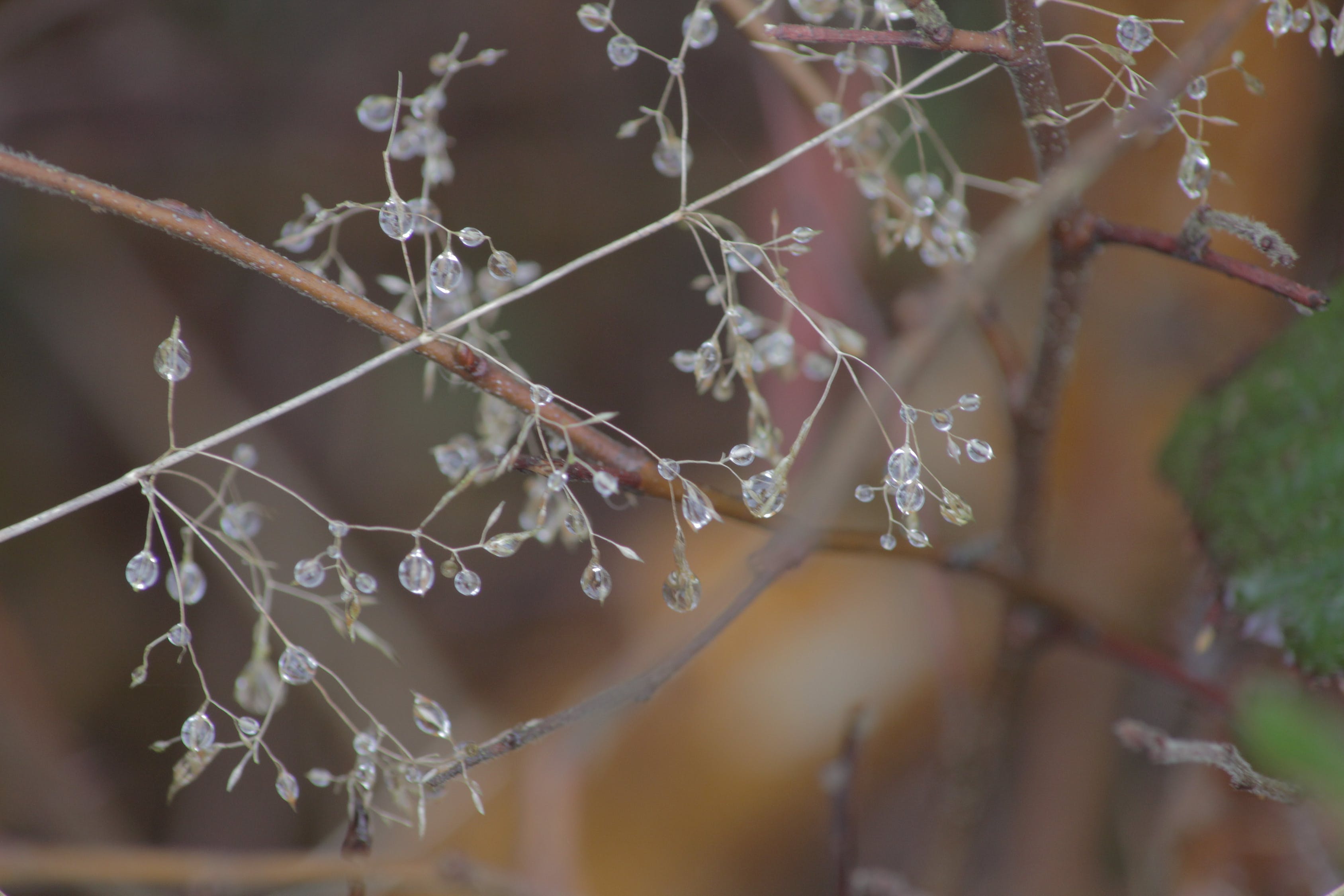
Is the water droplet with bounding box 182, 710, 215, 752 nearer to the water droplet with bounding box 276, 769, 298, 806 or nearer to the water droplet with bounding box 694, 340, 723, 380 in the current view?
the water droplet with bounding box 276, 769, 298, 806

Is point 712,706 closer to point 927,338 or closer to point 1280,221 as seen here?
point 927,338

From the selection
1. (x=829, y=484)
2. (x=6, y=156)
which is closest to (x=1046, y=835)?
(x=829, y=484)

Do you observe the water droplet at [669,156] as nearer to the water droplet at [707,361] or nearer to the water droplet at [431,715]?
the water droplet at [707,361]

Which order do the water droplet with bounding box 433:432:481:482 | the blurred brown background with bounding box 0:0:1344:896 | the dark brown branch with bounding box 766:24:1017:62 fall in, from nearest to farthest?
the dark brown branch with bounding box 766:24:1017:62 < the water droplet with bounding box 433:432:481:482 < the blurred brown background with bounding box 0:0:1344:896

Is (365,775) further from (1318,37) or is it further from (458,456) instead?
(1318,37)

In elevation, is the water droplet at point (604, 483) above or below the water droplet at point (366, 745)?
above

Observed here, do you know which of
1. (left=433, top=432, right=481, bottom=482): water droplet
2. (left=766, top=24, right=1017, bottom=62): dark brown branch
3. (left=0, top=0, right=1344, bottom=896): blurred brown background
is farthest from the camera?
(left=0, top=0, right=1344, bottom=896): blurred brown background

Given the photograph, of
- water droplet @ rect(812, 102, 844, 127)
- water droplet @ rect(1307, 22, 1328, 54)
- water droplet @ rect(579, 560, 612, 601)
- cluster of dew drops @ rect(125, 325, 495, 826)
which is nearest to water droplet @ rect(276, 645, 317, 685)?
cluster of dew drops @ rect(125, 325, 495, 826)

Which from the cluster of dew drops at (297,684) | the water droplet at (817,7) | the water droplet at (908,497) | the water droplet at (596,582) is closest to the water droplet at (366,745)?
the cluster of dew drops at (297,684)
